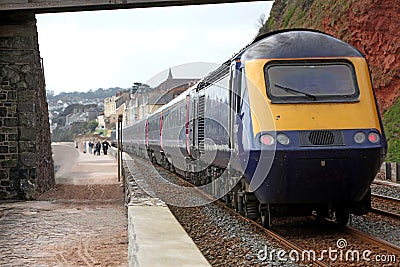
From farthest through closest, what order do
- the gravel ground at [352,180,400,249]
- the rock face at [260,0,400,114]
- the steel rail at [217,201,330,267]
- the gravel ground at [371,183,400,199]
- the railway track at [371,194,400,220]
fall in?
the rock face at [260,0,400,114] → the gravel ground at [371,183,400,199] → the railway track at [371,194,400,220] → the gravel ground at [352,180,400,249] → the steel rail at [217,201,330,267]

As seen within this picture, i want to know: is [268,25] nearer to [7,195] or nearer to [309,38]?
[7,195]

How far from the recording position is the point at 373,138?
8.68 meters

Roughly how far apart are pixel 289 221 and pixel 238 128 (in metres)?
2.19

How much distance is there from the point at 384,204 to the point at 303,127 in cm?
543

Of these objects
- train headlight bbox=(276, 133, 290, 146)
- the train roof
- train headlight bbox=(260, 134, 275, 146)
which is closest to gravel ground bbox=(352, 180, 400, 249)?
train headlight bbox=(276, 133, 290, 146)

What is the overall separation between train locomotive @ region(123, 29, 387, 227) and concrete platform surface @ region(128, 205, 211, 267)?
2.11 metres

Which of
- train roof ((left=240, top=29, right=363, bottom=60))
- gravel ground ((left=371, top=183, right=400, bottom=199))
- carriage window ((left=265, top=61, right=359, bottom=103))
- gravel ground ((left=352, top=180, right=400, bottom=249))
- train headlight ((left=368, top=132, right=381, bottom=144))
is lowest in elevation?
gravel ground ((left=371, top=183, right=400, bottom=199))

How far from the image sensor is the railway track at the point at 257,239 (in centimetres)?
776

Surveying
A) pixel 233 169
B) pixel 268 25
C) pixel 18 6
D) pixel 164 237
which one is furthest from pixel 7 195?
pixel 268 25

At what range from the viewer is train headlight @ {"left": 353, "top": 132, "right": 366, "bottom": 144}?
8.60m

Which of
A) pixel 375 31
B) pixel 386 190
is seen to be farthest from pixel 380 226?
pixel 375 31

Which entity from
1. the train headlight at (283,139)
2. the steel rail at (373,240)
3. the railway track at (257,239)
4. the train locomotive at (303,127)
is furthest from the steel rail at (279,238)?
the train headlight at (283,139)

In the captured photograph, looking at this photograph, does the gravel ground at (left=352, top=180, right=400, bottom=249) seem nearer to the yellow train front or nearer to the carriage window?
the yellow train front

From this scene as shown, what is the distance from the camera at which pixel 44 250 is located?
995 centimetres
